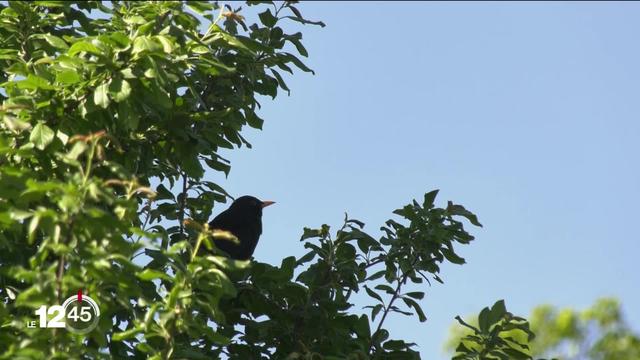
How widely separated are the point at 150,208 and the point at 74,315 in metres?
1.13

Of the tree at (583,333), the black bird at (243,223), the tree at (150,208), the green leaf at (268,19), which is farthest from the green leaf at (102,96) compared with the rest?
the tree at (583,333)

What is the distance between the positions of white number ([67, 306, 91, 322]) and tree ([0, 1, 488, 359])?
80 millimetres

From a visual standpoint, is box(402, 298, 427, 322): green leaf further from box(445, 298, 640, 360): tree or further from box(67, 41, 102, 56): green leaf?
box(445, 298, 640, 360): tree

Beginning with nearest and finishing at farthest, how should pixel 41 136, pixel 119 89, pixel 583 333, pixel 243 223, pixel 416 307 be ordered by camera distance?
1. pixel 119 89
2. pixel 41 136
3. pixel 416 307
4. pixel 243 223
5. pixel 583 333

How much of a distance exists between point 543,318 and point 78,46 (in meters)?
20.5

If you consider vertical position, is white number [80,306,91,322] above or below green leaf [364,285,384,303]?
below

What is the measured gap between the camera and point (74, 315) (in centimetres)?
508

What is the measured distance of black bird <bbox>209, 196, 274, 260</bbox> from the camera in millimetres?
10211

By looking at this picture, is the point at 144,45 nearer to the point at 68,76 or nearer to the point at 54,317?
the point at 68,76

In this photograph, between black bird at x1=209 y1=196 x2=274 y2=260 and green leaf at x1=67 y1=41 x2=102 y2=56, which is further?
black bird at x1=209 y1=196 x2=274 y2=260

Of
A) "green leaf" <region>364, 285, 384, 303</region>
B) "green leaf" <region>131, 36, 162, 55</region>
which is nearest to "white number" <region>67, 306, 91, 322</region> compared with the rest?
"green leaf" <region>131, 36, 162, 55</region>

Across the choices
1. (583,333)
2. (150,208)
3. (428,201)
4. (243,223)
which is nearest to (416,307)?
(428,201)

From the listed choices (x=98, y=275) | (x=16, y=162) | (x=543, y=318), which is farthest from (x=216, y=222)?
(x=543, y=318)

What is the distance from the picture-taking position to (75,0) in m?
7.04
